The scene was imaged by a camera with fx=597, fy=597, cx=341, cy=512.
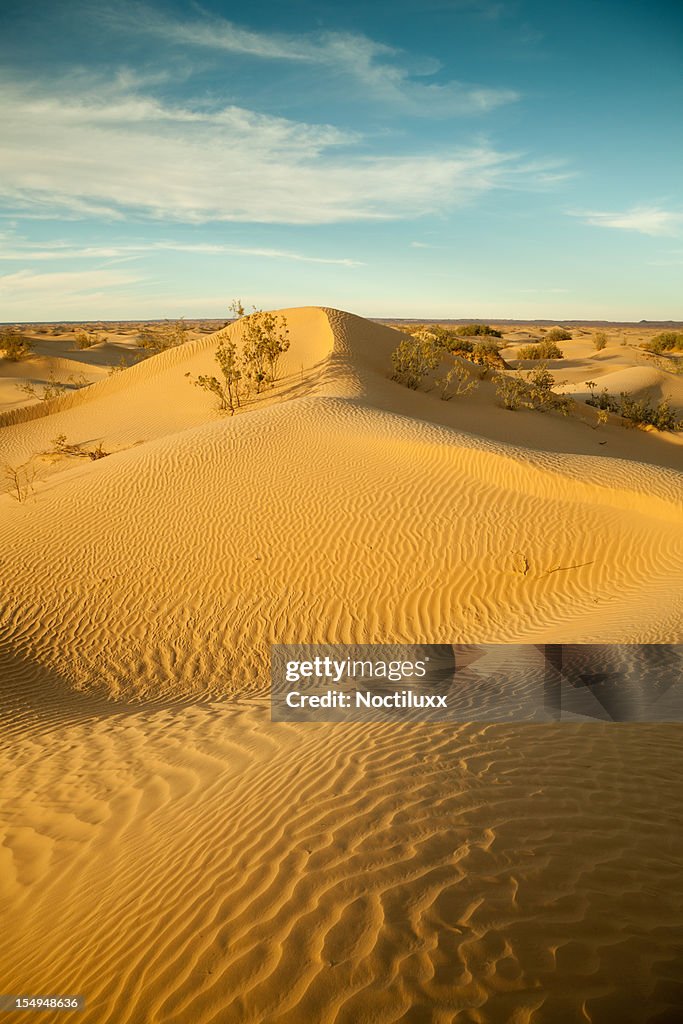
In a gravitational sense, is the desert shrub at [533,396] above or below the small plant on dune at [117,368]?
below

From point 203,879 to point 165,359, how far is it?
23.4m

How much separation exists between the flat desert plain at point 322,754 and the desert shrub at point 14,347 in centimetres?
2412

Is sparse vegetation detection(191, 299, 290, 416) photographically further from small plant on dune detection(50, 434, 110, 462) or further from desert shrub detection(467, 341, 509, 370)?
desert shrub detection(467, 341, 509, 370)

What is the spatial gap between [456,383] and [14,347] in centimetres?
2759

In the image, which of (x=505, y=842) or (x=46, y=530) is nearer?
(x=505, y=842)

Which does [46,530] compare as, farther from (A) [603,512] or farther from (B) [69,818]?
(A) [603,512]

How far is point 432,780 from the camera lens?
3699 millimetres

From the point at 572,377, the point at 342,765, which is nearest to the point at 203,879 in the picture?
the point at 342,765

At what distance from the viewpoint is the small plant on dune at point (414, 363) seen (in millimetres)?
20109

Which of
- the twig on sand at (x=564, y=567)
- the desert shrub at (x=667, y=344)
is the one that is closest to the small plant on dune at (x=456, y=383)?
the twig on sand at (x=564, y=567)

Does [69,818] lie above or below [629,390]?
below

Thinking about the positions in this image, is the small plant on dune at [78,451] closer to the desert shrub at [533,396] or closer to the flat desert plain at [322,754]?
the flat desert plain at [322,754]

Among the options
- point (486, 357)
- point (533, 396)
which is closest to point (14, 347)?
point (486, 357)

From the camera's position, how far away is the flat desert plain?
97.5 inches
